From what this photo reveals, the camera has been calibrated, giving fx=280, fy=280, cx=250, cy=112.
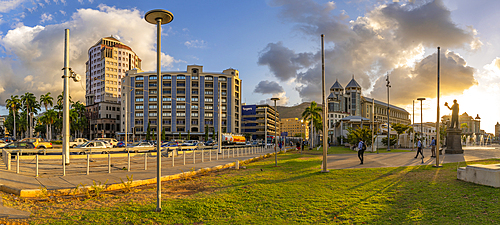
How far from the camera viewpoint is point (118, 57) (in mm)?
143500

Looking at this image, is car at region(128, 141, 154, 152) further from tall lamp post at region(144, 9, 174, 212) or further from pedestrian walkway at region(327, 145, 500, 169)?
tall lamp post at region(144, 9, 174, 212)

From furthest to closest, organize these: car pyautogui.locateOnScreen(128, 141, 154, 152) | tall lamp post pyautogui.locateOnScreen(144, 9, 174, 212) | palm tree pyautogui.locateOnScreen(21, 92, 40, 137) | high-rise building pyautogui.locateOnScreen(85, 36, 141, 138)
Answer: high-rise building pyautogui.locateOnScreen(85, 36, 141, 138), palm tree pyautogui.locateOnScreen(21, 92, 40, 137), car pyautogui.locateOnScreen(128, 141, 154, 152), tall lamp post pyautogui.locateOnScreen(144, 9, 174, 212)

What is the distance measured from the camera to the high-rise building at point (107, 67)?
138038 mm

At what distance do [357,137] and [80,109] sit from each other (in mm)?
95193

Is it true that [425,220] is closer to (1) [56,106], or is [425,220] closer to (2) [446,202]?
(2) [446,202]

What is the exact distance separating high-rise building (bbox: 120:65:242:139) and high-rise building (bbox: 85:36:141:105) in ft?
121

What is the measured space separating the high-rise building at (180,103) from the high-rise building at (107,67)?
3681 cm

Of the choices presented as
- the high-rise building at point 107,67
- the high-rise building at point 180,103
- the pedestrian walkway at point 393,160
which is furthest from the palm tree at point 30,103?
the pedestrian walkway at point 393,160

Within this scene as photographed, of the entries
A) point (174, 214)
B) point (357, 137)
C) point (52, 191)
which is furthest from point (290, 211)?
point (357, 137)

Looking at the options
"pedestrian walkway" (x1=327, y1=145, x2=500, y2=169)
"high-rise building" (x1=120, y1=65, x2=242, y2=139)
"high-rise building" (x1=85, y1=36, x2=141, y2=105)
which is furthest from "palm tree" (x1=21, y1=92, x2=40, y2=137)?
"pedestrian walkway" (x1=327, y1=145, x2=500, y2=169)

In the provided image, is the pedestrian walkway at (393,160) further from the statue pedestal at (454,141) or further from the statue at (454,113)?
the statue at (454,113)

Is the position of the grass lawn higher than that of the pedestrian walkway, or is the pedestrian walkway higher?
the grass lawn

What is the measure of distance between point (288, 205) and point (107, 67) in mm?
149703

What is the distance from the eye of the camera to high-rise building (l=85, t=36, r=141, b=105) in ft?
453
